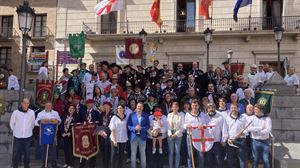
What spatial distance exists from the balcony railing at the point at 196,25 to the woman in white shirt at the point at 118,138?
16.0 metres

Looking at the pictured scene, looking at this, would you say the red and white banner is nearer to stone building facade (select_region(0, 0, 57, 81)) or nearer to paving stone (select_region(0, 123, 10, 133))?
paving stone (select_region(0, 123, 10, 133))

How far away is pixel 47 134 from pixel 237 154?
4.67m

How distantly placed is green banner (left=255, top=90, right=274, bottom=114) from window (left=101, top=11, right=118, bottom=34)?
1629 cm

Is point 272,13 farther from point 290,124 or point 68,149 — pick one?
point 68,149

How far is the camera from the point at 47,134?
31.3 feet

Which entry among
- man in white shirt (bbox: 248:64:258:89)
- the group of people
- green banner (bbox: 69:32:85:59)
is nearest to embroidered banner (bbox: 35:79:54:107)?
the group of people

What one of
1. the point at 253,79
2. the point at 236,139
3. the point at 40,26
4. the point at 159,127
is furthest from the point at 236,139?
the point at 40,26

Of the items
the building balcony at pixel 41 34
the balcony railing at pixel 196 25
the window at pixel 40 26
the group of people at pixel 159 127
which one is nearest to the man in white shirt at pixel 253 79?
the group of people at pixel 159 127

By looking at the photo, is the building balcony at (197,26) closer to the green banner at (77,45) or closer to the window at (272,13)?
the window at (272,13)

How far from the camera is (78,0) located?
26.2 meters

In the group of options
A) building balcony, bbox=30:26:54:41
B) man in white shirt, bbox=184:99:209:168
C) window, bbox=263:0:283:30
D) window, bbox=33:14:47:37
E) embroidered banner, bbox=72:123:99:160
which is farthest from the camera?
window, bbox=33:14:47:37

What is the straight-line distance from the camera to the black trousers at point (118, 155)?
912 cm

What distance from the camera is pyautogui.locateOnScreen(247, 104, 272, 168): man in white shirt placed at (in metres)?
8.66

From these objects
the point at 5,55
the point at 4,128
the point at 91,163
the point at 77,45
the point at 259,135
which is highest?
the point at 5,55
